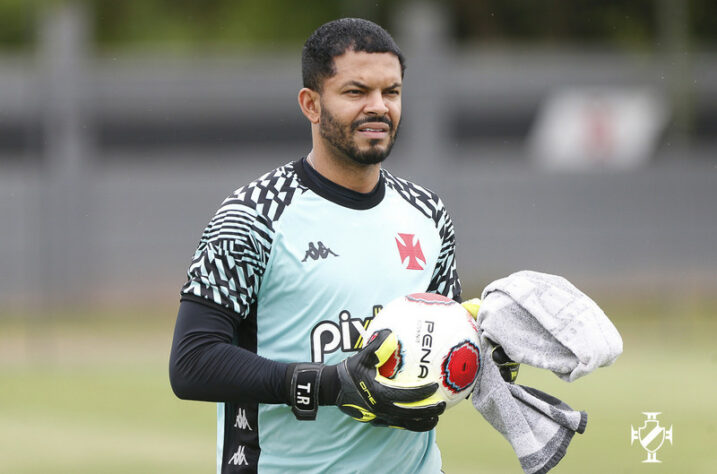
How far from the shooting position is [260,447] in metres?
4.05

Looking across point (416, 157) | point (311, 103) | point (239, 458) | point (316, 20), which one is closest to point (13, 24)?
point (316, 20)

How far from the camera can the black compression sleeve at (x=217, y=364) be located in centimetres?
379

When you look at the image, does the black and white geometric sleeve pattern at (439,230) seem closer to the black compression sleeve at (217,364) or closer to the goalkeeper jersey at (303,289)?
the goalkeeper jersey at (303,289)

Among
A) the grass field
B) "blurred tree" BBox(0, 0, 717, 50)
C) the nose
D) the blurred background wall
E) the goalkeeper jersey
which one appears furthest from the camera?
"blurred tree" BBox(0, 0, 717, 50)

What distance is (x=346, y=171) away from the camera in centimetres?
416

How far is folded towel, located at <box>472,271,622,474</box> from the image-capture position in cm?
388

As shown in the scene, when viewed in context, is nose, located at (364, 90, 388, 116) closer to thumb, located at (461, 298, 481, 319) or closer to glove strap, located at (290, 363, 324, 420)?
thumb, located at (461, 298, 481, 319)

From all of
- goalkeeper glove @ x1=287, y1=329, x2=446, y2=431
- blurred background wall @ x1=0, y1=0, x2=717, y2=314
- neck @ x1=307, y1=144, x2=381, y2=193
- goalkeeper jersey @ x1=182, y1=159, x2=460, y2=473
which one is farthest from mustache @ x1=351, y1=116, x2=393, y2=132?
blurred background wall @ x1=0, y1=0, x2=717, y2=314

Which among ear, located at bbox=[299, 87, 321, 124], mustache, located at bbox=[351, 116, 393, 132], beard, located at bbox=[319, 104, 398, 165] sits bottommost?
beard, located at bbox=[319, 104, 398, 165]

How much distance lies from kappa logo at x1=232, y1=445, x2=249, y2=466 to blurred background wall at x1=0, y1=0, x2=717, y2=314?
66.8 ft

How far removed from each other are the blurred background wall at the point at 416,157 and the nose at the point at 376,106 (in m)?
20.4

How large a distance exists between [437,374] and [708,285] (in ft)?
71.4

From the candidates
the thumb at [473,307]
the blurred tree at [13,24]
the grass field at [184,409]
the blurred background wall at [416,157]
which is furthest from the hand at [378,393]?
the blurred tree at [13,24]

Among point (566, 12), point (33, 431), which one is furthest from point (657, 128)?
point (33, 431)
